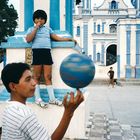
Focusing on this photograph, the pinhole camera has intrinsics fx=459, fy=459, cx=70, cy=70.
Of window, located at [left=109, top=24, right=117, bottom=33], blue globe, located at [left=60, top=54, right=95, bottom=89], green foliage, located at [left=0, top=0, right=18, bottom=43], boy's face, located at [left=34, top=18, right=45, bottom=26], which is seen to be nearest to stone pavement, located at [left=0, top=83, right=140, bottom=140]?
boy's face, located at [left=34, top=18, right=45, bottom=26]

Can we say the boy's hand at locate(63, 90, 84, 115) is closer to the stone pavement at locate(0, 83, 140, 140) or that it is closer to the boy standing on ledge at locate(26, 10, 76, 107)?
the stone pavement at locate(0, 83, 140, 140)

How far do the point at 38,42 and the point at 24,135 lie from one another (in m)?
3.80

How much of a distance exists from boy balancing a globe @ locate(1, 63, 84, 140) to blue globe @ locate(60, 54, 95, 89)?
0.24 metres

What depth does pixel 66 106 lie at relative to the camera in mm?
2678

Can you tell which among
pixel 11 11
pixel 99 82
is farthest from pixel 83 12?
pixel 99 82

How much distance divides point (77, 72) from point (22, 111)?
0.52m

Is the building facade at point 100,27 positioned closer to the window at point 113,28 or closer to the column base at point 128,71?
the window at point 113,28

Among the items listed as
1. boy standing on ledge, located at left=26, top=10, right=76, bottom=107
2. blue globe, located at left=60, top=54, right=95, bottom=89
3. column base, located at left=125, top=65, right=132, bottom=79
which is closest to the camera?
blue globe, located at left=60, top=54, right=95, bottom=89

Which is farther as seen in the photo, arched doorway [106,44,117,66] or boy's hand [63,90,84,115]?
arched doorway [106,44,117,66]

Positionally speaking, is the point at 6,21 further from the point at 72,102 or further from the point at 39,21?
the point at 72,102

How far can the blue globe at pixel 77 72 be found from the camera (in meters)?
2.94

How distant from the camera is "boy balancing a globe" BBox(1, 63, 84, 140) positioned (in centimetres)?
260

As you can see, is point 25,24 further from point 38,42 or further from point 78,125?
point 78,125

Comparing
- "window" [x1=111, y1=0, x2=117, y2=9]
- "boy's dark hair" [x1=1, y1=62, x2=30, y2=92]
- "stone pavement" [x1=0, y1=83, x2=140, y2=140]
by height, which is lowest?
"stone pavement" [x1=0, y1=83, x2=140, y2=140]
